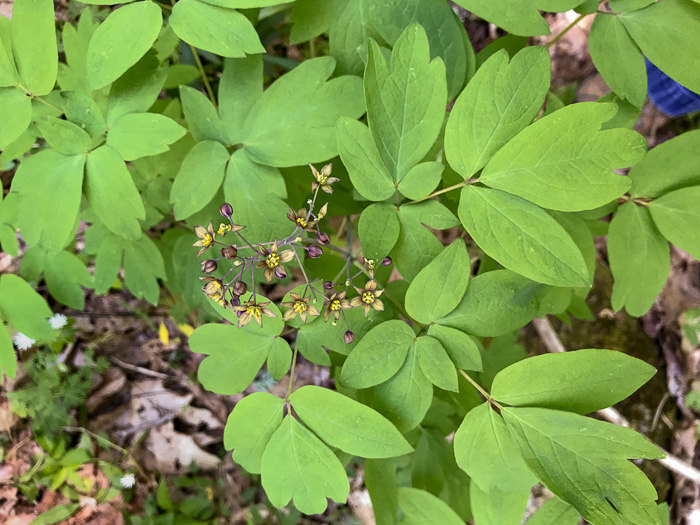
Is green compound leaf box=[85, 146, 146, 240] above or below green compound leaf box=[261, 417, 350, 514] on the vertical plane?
above

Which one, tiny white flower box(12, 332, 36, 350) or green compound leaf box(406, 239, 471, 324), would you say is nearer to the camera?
green compound leaf box(406, 239, 471, 324)

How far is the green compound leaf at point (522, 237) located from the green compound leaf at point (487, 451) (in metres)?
0.41

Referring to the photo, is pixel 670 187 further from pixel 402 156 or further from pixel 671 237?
pixel 402 156

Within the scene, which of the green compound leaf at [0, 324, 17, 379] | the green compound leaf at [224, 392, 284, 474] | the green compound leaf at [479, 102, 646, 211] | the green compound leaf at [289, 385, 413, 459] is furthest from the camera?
the green compound leaf at [0, 324, 17, 379]

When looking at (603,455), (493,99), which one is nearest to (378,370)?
(603,455)

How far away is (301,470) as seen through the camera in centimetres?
126

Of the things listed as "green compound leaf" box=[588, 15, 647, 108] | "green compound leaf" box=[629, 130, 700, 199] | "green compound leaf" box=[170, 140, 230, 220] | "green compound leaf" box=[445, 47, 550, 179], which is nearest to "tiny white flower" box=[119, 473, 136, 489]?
"green compound leaf" box=[170, 140, 230, 220]

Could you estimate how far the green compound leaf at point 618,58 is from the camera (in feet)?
4.33

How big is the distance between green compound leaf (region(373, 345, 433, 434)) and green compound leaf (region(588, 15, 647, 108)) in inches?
40.4

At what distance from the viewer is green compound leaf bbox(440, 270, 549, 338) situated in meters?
1.28

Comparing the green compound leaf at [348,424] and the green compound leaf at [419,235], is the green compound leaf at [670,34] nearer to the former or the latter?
the green compound leaf at [419,235]

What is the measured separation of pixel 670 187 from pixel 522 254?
70cm

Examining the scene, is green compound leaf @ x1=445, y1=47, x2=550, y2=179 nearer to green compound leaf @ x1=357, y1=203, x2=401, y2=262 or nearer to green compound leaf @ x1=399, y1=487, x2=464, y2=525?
green compound leaf @ x1=357, y1=203, x2=401, y2=262

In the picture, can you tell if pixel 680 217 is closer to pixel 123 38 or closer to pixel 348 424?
pixel 348 424
